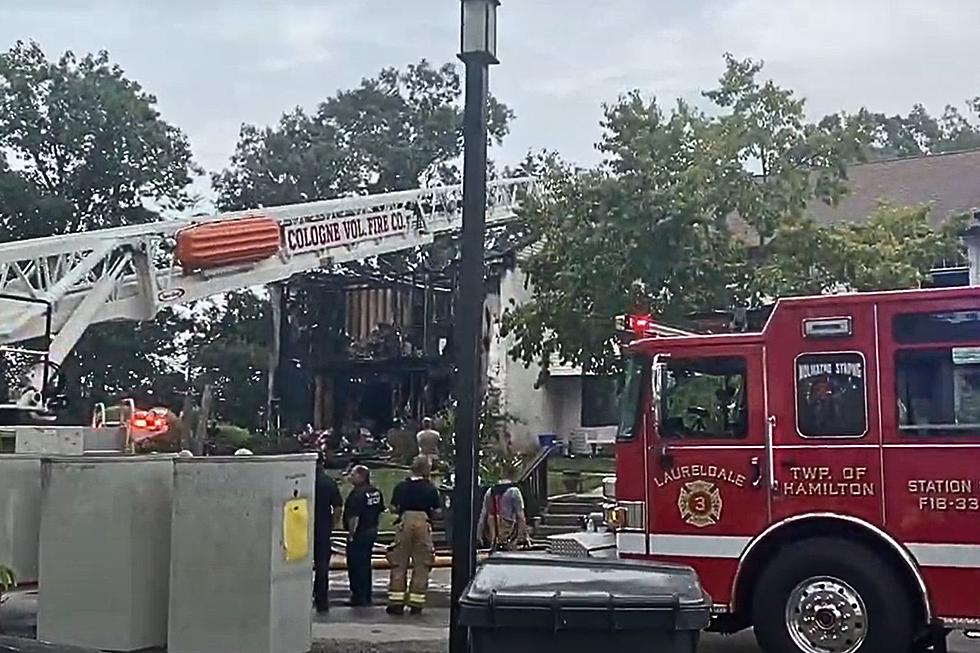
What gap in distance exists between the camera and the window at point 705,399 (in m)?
9.24

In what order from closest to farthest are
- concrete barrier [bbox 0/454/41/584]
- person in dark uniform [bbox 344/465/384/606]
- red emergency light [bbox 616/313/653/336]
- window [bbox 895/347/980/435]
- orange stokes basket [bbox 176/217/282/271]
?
window [bbox 895/347/980/435], concrete barrier [bbox 0/454/41/584], red emergency light [bbox 616/313/653/336], person in dark uniform [bbox 344/465/384/606], orange stokes basket [bbox 176/217/282/271]

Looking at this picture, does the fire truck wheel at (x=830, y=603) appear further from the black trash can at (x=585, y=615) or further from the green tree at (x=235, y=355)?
the green tree at (x=235, y=355)

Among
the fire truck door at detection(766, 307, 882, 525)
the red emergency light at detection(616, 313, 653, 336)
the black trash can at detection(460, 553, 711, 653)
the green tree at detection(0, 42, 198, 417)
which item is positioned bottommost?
the black trash can at detection(460, 553, 711, 653)

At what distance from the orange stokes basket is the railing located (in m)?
4.97

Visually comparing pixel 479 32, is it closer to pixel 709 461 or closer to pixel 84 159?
pixel 709 461

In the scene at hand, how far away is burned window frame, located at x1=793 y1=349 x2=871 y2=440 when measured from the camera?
8.87m

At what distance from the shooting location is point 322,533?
1279 centimetres

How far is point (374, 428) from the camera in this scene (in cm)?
3428

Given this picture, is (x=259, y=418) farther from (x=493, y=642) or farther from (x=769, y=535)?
(x=493, y=642)

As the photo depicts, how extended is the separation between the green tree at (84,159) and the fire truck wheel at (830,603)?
88.0ft

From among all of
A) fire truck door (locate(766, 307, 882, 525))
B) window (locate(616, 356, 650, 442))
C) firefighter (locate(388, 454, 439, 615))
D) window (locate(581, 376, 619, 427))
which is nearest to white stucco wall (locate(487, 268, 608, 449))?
window (locate(581, 376, 619, 427))

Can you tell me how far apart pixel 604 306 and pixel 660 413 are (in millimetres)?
10257

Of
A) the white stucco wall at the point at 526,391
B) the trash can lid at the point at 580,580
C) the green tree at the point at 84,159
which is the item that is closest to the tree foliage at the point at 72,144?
the green tree at the point at 84,159

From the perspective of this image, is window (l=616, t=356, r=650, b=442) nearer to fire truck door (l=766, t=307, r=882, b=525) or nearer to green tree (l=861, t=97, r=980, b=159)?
fire truck door (l=766, t=307, r=882, b=525)
